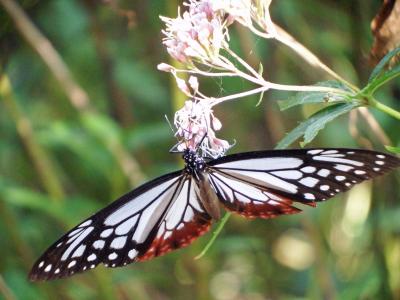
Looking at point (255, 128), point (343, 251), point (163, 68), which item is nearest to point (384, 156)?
point (163, 68)

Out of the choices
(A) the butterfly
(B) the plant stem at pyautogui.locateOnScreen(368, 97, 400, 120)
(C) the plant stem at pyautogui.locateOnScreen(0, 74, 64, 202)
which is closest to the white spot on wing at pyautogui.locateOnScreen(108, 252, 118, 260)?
(A) the butterfly

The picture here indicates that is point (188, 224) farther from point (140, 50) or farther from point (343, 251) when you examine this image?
point (140, 50)

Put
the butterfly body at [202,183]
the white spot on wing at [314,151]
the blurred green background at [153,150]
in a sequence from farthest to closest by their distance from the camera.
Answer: the blurred green background at [153,150]
the butterfly body at [202,183]
the white spot on wing at [314,151]

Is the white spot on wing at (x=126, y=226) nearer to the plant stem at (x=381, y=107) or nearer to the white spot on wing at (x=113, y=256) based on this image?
the white spot on wing at (x=113, y=256)

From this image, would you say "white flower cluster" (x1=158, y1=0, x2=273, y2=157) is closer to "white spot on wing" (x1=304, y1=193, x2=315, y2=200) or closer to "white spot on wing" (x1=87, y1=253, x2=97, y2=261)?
"white spot on wing" (x1=304, y1=193, x2=315, y2=200)

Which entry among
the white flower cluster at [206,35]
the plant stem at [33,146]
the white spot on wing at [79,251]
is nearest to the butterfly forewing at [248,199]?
the white flower cluster at [206,35]
